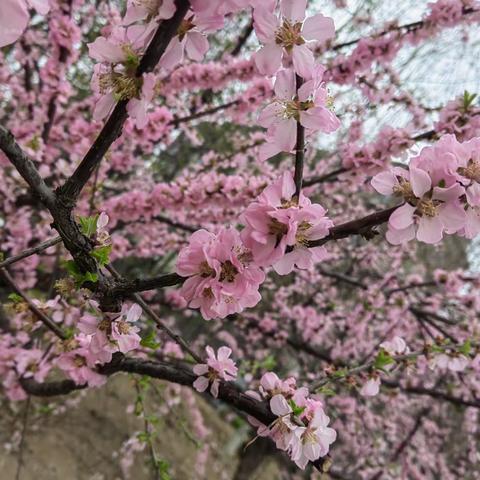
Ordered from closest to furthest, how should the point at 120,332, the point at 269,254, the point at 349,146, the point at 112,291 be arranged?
the point at 269,254, the point at 112,291, the point at 120,332, the point at 349,146

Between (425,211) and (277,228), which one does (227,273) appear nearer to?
(277,228)

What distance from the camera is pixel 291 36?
3.43ft

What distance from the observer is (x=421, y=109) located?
371 centimetres

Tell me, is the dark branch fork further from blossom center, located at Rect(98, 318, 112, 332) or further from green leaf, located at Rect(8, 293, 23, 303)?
green leaf, located at Rect(8, 293, 23, 303)

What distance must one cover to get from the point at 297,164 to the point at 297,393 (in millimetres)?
823

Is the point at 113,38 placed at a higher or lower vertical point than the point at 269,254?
higher

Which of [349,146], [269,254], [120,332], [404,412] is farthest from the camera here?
[404,412]

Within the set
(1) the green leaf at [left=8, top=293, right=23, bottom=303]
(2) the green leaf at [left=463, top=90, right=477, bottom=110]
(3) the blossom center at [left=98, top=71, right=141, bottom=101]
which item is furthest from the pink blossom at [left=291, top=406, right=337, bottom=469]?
(2) the green leaf at [left=463, top=90, right=477, bottom=110]

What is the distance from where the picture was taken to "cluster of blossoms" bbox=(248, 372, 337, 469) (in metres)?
1.36

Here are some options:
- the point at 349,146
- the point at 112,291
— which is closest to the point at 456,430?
the point at 349,146

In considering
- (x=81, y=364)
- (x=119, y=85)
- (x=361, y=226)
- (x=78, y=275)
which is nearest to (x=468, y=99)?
(x=361, y=226)

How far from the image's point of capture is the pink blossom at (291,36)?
101 cm

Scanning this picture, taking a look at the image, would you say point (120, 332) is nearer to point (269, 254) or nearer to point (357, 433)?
point (269, 254)

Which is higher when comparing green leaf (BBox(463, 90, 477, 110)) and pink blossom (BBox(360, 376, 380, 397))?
green leaf (BBox(463, 90, 477, 110))
